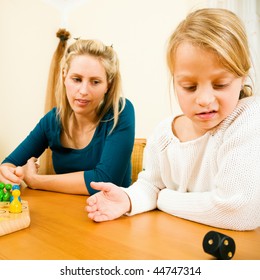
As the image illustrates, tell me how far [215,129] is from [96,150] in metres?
0.49

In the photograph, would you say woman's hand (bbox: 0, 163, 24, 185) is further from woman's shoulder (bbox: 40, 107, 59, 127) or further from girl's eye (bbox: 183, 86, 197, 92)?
girl's eye (bbox: 183, 86, 197, 92)

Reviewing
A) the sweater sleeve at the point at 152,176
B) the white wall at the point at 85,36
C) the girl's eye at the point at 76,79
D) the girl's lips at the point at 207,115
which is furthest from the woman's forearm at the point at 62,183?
the white wall at the point at 85,36

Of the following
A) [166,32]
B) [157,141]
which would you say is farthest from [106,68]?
[166,32]

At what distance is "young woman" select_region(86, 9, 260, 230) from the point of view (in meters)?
0.52

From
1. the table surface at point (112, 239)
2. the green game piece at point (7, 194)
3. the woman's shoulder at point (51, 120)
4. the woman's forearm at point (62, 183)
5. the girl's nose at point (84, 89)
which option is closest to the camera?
the table surface at point (112, 239)

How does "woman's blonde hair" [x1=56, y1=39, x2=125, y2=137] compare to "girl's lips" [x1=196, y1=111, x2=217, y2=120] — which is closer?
"girl's lips" [x1=196, y1=111, x2=217, y2=120]

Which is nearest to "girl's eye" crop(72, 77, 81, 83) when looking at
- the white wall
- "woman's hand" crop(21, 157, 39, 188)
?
"woman's hand" crop(21, 157, 39, 188)

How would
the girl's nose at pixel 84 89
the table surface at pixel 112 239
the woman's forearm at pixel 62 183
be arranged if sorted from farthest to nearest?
the girl's nose at pixel 84 89 → the woman's forearm at pixel 62 183 → the table surface at pixel 112 239

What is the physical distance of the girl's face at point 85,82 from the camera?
3.09 feet

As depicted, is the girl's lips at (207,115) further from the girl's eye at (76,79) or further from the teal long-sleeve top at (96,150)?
the girl's eye at (76,79)

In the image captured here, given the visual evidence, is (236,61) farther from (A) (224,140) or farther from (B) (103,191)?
(B) (103,191)

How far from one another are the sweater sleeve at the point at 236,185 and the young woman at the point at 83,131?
1.24ft
